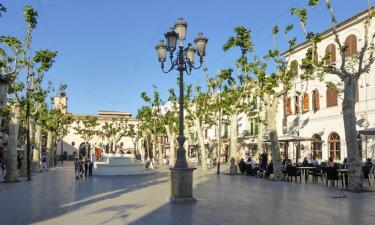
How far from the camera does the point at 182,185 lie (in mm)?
12273

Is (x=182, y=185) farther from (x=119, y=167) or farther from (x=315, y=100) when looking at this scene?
(x=315, y=100)

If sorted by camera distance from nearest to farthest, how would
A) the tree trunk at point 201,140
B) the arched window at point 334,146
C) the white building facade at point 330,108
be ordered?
the white building facade at point 330,108, the arched window at point 334,146, the tree trunk at point 201,140

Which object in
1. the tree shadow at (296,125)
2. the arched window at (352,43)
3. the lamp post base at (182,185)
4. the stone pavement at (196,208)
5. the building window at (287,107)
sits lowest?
the stone pavement at (196,208)

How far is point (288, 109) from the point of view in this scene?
36.9 m

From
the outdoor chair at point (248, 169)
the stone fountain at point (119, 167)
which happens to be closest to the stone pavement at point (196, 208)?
the outdoor chair at point (248, 169)

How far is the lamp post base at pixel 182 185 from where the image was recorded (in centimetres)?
1222

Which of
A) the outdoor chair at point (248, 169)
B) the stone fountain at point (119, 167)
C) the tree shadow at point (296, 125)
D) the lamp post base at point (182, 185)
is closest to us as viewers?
the lamp post base at point (182, 185)

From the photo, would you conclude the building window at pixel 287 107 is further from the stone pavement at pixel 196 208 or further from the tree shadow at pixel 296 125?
the stone pavement at pixel 196 208

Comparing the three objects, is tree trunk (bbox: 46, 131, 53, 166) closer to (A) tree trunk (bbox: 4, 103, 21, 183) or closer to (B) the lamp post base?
(A) tree trunk (bbox: 4, 103, 21, 183)

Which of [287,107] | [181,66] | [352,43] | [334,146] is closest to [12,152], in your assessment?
[181,66]

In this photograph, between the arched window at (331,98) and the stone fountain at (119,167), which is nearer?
the stone fountain at (119,167)

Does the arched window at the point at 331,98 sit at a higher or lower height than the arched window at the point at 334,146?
higher

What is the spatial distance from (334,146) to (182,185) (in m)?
20.9

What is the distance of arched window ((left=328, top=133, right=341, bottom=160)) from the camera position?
2975 cm
